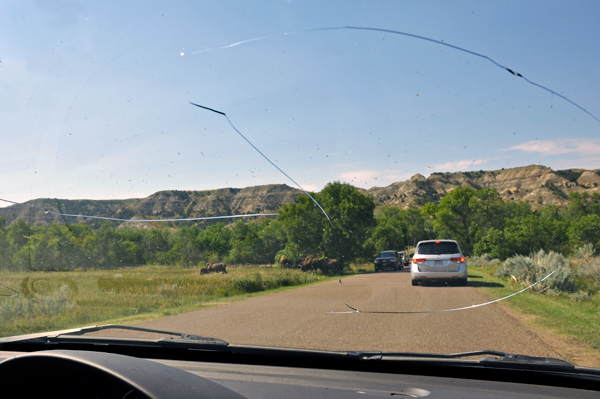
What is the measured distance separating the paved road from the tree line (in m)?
0.62

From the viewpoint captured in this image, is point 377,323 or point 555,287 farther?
point 377,323

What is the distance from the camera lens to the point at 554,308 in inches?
152

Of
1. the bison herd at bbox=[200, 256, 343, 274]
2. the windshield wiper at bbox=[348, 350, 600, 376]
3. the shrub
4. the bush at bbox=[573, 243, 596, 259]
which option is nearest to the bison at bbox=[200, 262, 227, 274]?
the bison herd at bbox=[200, 256, 343, 274]

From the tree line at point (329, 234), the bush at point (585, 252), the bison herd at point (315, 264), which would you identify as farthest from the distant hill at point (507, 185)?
the bison herd at point (315, 264)

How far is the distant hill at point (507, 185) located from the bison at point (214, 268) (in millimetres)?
3845

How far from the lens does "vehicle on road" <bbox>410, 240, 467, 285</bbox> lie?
15.3 ft

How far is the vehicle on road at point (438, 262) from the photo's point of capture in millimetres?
4664

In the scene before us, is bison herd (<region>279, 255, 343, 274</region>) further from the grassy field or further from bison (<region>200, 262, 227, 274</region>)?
bison (<region>200, 262, 227, 274</region>)

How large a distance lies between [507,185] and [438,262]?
1.87m

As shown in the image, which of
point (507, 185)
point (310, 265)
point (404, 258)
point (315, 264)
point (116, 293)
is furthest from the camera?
point (116, 293)

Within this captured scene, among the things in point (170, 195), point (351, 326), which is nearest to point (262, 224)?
point (170, 195)

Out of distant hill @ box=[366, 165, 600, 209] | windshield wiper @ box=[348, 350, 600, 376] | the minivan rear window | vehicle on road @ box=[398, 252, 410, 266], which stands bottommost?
windshield wiper @ box=[348, 350, 600, 376]

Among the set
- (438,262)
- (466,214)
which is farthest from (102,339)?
(438,262)

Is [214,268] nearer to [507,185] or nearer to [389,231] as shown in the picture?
[389,231]
